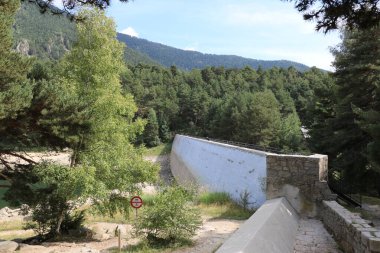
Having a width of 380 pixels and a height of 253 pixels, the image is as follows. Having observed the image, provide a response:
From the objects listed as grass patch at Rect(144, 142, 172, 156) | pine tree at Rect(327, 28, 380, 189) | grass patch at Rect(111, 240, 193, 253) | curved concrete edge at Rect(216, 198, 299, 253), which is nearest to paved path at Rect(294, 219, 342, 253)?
curved concrete edge at Rect(216, 198, 299, 253)

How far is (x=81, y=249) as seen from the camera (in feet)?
38.5

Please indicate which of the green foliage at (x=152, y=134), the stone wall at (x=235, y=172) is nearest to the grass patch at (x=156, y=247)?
the stone wall at (x=235, y=172)

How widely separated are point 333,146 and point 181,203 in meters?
16.4

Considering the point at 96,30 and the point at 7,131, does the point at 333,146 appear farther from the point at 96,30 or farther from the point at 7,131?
the point at 7,131

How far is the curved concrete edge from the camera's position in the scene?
5.84m

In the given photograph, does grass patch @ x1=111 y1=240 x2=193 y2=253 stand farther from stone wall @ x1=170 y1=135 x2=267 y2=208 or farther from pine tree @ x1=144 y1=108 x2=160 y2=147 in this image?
pine tree @ x1=144 y1=108 x2=160 y2=147

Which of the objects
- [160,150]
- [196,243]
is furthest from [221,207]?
[160,150]

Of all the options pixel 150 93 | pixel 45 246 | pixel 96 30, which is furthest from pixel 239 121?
pixel 45 246

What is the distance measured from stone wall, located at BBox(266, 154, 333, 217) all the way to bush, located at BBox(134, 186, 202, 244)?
2.63 metres

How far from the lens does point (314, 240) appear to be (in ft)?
28.0

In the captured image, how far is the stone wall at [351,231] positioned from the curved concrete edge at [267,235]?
883 mm

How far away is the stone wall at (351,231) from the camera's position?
18.9 ft

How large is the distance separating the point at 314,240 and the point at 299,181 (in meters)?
3.33

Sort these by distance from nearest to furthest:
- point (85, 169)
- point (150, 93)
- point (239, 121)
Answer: point (85, 169)
point (239, 121)
point (150, 93)
